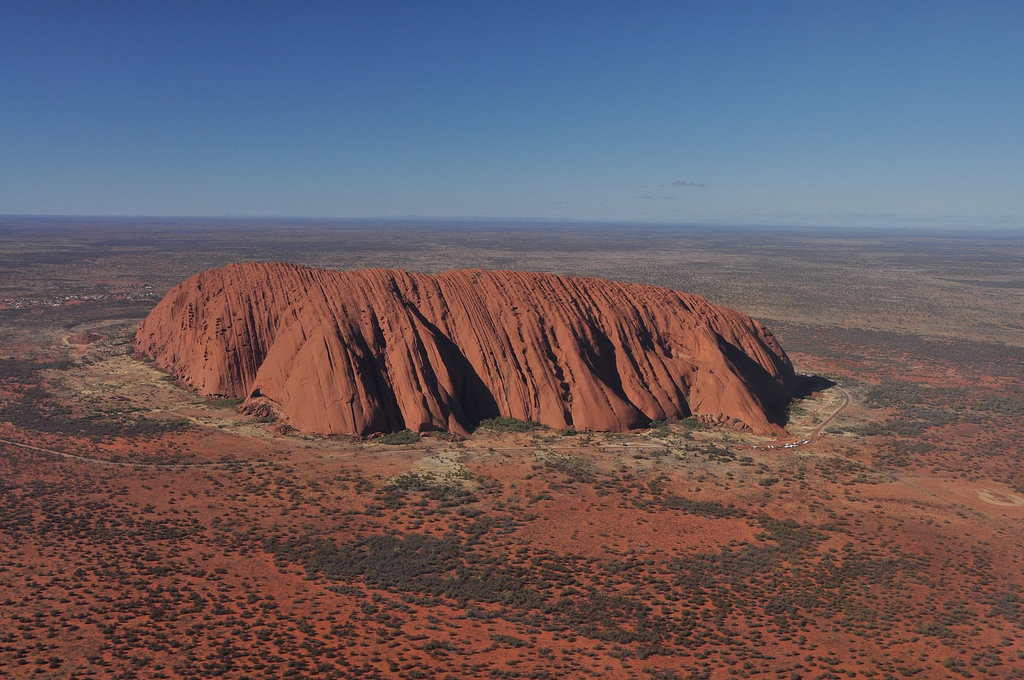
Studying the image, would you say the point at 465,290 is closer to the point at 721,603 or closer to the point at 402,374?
the point at 402,374

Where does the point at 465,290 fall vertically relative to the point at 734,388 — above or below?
above


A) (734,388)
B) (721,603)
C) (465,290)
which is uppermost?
(465,290)

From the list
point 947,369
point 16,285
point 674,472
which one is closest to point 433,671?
point 674,472

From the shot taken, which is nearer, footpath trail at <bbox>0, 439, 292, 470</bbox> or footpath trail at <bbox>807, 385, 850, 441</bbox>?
footpath trail at <bbox>0, 439, 292, 470</bbox>

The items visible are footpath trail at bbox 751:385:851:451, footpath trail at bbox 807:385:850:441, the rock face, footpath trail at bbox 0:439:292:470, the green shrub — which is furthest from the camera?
footpath trail at bbox 807:385:850:441

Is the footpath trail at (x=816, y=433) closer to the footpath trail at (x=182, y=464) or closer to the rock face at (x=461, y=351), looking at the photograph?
the footpath trail at (x=182, y=464)

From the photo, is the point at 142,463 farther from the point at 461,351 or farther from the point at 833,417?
the point at 833,417

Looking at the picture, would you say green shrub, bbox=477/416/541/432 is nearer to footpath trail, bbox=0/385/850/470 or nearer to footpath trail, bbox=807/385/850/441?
footpath trail, bbox=0/385/850/470

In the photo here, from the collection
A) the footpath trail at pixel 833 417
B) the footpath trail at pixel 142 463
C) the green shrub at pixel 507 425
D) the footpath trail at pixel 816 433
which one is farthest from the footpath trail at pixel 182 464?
the green shrub at pixel 507 425

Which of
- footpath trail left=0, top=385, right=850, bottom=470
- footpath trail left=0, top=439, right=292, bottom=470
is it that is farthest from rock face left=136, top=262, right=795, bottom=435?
footpath trail left=0, top=439, right=292, bottom=470
